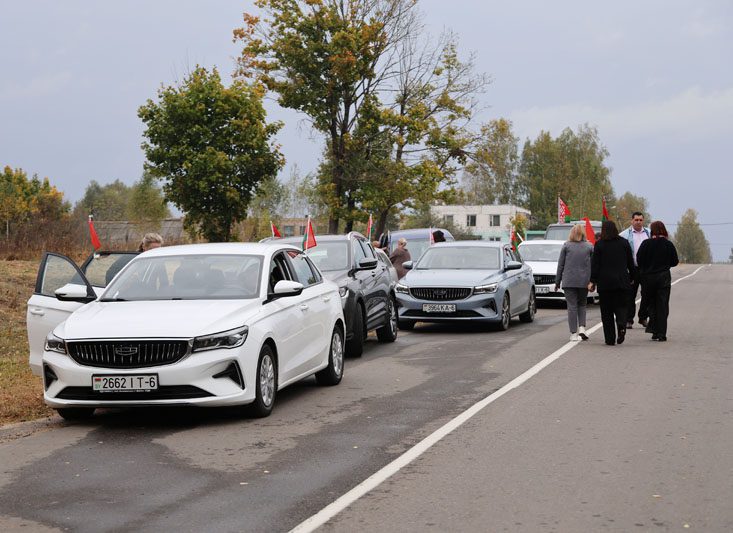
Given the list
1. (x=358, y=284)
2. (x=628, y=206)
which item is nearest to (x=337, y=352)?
(x=358, y=284)

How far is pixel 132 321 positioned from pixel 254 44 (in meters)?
36.7

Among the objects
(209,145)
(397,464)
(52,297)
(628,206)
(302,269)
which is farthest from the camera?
(628,206)

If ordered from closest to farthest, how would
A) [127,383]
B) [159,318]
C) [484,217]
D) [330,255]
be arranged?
[127,383]
[159,318]
[330,255]
[484,217]

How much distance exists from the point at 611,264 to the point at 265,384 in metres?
8.01

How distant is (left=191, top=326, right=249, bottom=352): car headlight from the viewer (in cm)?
906

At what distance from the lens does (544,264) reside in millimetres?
27266

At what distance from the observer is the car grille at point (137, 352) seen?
902 cm

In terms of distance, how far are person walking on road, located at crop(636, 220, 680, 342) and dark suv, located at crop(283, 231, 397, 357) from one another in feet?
12.8

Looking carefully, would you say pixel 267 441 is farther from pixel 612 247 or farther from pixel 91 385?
pixel 612 247

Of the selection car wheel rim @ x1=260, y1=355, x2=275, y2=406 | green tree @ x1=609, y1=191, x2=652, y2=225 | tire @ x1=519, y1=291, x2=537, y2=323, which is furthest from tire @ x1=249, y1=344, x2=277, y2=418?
green tree @ x1=609, y1=191, x2=652, y2=225

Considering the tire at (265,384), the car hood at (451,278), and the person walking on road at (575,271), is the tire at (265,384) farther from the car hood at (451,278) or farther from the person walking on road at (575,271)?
the car hood at (451,278)

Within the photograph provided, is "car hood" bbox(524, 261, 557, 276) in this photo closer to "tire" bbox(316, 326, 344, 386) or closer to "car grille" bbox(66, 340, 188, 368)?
"tire" bbox(316, 326, 344, 386)

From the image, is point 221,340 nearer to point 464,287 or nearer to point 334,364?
point 334,364

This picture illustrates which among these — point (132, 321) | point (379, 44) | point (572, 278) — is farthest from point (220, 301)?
point (379, 44)
